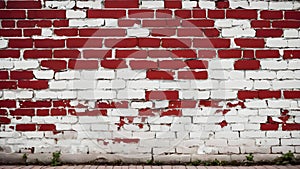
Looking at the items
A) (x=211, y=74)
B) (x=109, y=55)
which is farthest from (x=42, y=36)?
(x=211, y=74)

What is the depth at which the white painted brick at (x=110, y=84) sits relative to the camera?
2.82m

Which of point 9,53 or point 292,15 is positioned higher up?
point 292,15

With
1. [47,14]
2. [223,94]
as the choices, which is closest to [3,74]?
A: [47,14]

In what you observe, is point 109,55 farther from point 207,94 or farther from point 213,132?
point 213,132

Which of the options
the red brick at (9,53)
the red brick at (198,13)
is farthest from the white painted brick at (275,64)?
the red brick at (9,53)

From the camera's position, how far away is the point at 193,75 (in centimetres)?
283

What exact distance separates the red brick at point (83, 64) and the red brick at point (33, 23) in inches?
18.0

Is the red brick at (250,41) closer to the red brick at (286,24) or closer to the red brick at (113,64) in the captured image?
the red brick at (286,24)

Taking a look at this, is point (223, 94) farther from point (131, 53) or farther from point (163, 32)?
point (131, 53)

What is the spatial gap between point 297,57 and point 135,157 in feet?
6.50

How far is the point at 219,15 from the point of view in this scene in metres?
2.83

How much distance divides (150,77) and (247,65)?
1.02 m

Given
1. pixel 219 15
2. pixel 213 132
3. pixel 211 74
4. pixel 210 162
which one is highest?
pixel 219 15

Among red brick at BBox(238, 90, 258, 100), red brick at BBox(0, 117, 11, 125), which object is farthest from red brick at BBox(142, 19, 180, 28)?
red brick at BBox(0, 117, 11, 125)
